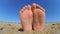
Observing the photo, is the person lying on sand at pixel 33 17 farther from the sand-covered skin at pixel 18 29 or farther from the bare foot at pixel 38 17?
the sand-covered skin at pixel 18 29

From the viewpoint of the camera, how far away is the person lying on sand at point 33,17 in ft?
32.2

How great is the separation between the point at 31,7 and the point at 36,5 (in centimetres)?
44

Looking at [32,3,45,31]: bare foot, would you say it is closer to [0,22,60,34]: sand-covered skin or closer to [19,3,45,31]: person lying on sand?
[19,3,45,31]: person lying on sand

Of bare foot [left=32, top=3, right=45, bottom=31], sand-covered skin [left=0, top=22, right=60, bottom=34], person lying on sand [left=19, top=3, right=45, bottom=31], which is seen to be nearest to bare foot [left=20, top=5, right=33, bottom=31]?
person lying on sand [left=19, top=3, right=45, bottom=31]

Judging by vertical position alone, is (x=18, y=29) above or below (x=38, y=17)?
below

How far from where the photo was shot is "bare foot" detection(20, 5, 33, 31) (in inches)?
386

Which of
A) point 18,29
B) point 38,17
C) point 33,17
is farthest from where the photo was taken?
point 18,29

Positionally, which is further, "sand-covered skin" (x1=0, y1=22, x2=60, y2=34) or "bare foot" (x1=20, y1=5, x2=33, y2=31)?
"bare foot" (x1=20, y1=5, x2=33, y2=31)

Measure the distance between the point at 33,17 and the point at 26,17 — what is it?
0.47m

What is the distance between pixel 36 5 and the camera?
33.0ft

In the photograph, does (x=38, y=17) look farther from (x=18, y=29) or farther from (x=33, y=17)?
(x=18, y=29)

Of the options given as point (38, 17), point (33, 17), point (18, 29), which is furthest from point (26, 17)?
point (18, 29)

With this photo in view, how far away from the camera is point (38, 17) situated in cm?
988

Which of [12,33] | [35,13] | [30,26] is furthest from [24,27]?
[12,33]
